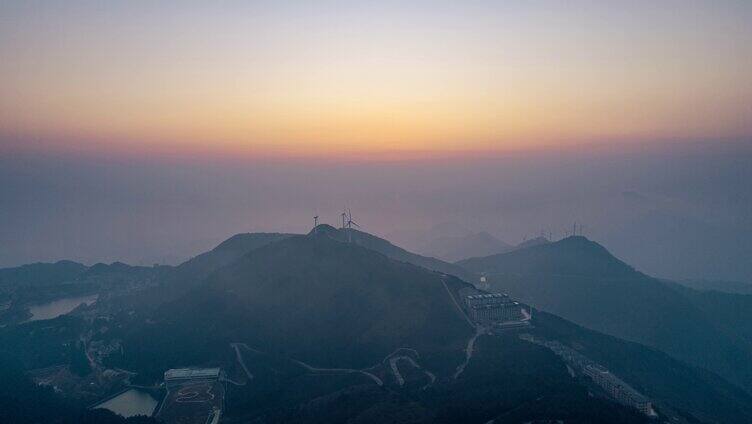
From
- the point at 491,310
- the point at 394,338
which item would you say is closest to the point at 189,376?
the point at 394,338

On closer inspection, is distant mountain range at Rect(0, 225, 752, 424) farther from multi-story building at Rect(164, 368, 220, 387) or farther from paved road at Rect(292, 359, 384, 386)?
multi-story building at Rect(164, 368, 220, 387)

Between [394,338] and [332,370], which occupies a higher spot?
[394,338]

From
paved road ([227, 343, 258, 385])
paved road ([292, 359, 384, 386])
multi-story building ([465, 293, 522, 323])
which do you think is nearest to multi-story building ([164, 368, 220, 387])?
paved road ([227, 343, 258, 385])

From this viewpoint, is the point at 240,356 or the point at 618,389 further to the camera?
the point at 240,356

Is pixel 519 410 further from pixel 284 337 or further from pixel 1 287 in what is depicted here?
pixel 1 287

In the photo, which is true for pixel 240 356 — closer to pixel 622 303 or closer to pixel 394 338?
pixel 394 338

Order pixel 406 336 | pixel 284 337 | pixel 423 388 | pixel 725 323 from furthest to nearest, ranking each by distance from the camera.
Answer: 1. pixel 725 323
2. pixel 284 337
3. pixel 406 336
4. pixel 423 388

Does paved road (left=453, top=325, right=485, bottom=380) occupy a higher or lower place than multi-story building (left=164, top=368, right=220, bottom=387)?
higher

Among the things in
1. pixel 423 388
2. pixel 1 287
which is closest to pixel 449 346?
pixel 423 388

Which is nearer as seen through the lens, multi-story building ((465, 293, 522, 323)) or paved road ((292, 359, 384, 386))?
paved road ((292, 359, 384, 386))

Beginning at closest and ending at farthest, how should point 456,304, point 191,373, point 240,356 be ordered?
1. point 191,373
2. point 240,356
3. point 456,304

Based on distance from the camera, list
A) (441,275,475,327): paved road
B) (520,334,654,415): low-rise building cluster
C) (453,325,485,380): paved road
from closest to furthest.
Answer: (520,334,654,415): low-rise building cluster, (453,325,485,380): paved road, (441,275,475,327): paved road
